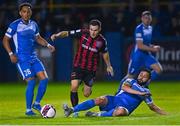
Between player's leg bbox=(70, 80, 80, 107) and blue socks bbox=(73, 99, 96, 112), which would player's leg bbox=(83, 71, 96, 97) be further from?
blue socks bbox=(73, 99, 96, 112)

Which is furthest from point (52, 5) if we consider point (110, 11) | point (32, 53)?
point (32, 53)

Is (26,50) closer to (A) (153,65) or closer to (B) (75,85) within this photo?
(B) (75,85)

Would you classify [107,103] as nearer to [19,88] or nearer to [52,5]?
[19,88]

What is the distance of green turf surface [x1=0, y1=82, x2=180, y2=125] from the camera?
15000 mm

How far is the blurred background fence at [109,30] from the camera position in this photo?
30062 mm

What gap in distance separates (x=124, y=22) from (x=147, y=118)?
1560cm

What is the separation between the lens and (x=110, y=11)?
105 ft

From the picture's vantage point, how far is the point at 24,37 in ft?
57.6

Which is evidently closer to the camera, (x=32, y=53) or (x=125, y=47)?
(x=32, y=53)

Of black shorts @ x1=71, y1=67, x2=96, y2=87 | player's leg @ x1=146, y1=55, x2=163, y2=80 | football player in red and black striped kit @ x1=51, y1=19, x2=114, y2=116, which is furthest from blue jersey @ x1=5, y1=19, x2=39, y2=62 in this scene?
player's leg @ x1=146, y1=55, x2=163, y2=80

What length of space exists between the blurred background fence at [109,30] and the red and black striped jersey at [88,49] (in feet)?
41.6

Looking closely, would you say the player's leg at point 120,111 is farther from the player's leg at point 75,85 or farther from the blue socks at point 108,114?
the player's leg at point 75,85

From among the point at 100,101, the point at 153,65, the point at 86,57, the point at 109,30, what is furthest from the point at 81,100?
the point at 109,30

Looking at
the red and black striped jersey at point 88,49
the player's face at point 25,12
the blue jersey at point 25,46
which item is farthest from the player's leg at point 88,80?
the player's face at point 25,12
